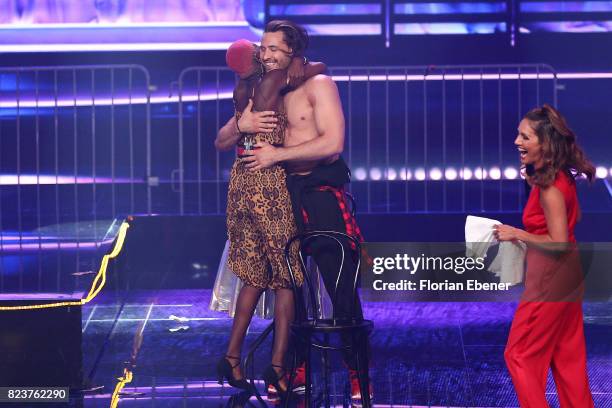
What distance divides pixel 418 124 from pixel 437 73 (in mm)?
645

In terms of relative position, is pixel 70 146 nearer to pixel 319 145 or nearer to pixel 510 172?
pixel 510 172

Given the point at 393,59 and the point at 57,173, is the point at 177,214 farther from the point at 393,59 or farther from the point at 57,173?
the point at 393,59

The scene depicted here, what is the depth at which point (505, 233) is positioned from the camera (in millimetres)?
5164

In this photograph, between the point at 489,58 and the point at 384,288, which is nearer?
the point at 384,288

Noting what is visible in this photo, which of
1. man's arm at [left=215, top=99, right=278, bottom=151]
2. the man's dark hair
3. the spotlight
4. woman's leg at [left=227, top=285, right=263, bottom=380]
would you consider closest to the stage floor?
woman's leg at [left=227, top=285, right=263, bottom=380]

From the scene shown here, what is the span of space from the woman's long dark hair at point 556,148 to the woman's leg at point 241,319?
1796 mm

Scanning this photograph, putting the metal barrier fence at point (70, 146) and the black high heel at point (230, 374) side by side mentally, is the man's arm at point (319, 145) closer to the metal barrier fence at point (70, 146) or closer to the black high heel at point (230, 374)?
the black high heel at point (230, 374)

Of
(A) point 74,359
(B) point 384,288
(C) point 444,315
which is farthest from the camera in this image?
(C) point 444,315

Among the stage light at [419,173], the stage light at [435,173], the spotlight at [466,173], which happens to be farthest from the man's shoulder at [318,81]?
the stage light at [419,173]

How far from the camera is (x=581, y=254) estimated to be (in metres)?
5.19

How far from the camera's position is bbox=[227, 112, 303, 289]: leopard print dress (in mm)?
6223

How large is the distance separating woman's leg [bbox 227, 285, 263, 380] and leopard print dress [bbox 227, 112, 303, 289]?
0.15 feet

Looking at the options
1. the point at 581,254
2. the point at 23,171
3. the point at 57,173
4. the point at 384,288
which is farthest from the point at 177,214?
the point at 581,254

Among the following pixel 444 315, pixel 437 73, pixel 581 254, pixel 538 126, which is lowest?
pixel 444 315
